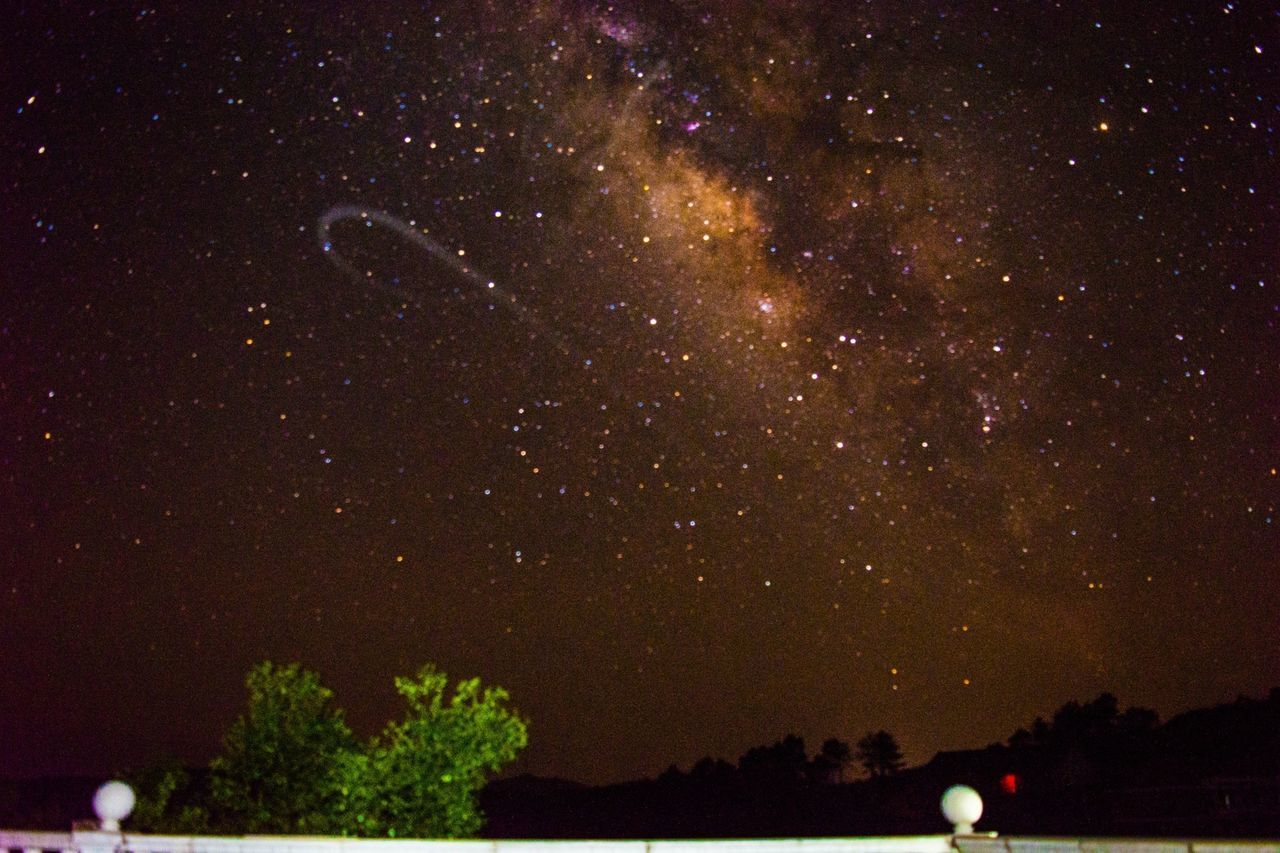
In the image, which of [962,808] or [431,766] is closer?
[962,808]

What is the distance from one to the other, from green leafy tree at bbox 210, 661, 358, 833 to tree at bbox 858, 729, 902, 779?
100468 millimetres

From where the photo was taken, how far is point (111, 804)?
22.5 feet

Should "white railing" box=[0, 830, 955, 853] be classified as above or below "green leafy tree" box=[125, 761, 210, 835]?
below

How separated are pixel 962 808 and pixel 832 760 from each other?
336ft

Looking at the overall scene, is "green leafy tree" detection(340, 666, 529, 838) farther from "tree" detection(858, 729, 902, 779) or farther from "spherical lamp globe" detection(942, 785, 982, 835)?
"tree" detection(858, 729, 902, 779)

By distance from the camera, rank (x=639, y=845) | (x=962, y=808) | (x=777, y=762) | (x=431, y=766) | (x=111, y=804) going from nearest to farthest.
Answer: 1. (x=639, y=845)
2. (x=962, y=808)
3. (x=111, y=804)
4. (x=431, y=766)
5. (x=777, y=762)

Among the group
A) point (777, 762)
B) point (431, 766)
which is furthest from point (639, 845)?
point (777, 762)

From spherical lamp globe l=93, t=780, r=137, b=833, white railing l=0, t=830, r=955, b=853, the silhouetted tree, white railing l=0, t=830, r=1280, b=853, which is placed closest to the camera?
white railing l=0, t=830, r=1280, b=853

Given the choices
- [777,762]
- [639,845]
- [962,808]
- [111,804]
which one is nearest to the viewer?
[639,845]

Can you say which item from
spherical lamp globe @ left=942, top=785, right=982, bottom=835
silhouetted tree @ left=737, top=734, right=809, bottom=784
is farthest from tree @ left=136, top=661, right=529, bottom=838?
silhouetted tree @ left=737, top=734, right=809, bottom=784

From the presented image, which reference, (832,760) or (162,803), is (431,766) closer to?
(162,803)

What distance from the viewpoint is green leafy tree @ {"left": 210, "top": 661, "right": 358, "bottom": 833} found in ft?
36.5

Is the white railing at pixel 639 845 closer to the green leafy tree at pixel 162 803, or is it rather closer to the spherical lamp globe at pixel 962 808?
the spherical lamp globe at pixel 962 808

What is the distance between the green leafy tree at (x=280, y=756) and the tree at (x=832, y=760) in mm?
95304
